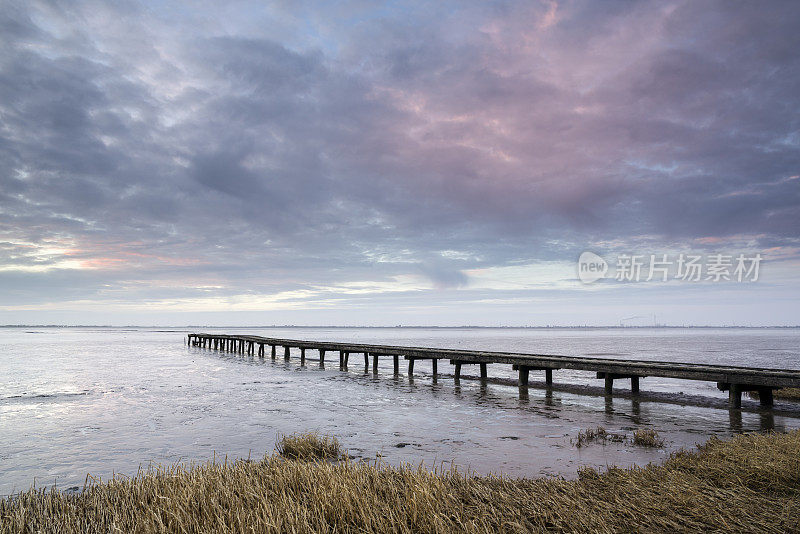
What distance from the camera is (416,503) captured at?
5.15 metres

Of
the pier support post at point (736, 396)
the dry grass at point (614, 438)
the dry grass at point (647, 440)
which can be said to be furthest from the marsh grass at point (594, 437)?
the pier support post at point (736, 396)

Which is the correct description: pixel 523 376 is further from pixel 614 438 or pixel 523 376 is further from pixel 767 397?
pixel 614 438

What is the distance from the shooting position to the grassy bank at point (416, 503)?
4832mm

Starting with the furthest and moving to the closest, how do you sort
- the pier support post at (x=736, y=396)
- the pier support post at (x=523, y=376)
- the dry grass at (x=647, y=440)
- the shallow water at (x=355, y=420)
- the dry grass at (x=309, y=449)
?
1. the pier support post at (x=523, y=376)
2. the pier support post at (x=736, y=396)
3. the dry grass at (x=647, y=440)
4. the shallow water at (x=355, y=420)
5. the dry grass at (x=309, y=449)

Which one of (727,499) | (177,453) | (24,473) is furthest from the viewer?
(177,453)

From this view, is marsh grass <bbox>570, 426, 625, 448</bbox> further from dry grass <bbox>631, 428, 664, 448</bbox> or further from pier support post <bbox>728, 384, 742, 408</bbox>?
pier support post <bbox>728, 384, 742, 408</bbox>

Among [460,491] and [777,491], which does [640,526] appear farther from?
[777,491]

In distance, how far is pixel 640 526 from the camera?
4.75 metres

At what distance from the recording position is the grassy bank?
4.83 m

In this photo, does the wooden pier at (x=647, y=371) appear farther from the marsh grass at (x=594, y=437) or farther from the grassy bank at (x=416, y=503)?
the grassy bank at (x=416, y=503)

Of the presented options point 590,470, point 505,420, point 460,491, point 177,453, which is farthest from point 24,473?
point 505,420

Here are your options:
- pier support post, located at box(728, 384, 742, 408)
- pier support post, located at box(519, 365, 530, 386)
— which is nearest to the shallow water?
pier support post, located at box(728, 384, 742, 408)

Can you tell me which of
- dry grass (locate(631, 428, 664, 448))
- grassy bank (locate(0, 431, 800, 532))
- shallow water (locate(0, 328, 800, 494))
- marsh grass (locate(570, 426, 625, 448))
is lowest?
shallow water (locate(0, 328, 800, 494))

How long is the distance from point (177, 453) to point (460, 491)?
7.21m
